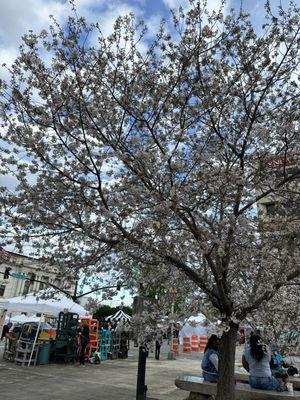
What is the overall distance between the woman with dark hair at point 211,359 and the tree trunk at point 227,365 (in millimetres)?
2057

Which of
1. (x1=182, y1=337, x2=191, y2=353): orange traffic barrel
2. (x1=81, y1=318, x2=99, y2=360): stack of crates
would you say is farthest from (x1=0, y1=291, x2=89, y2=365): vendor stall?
(x1=182, y1=337, x2=191, y2=353): orange traffic barrel

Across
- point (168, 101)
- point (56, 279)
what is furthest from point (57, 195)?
point (168, 101)

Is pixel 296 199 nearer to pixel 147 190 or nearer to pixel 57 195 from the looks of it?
pixel 147 190

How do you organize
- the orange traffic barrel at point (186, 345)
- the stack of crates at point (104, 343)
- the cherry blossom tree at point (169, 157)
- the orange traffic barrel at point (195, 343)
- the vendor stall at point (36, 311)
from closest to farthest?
the cherry blossom tree at point (169, 157)
the vendor stall at point (36, 311)
the stack of crates at point (104, 343)
the orange traffic barrel at point (186, 345)
the orange traffic barrel at point (195, 343)

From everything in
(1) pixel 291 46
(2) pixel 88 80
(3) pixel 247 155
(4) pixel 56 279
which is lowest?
(4) pixel 56 279

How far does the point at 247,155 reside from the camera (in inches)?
259

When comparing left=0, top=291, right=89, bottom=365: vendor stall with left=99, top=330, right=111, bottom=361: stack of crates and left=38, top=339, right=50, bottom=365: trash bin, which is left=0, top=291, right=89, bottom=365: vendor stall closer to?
left=38, top=339, right=50, bottom=365: trash bin

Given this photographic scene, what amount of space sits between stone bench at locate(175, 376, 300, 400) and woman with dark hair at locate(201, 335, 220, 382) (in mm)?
235

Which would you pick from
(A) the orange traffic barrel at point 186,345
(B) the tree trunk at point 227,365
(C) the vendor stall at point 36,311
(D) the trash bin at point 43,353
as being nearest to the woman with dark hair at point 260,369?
(B) the tree trunk at point 227,365

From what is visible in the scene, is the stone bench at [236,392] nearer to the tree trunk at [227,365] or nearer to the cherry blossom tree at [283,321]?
the cherry blossom tree at [283,321]

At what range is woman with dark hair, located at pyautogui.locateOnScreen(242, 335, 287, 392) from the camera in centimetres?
799

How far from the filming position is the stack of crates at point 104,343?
1850 centimetres

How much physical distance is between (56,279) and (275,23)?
224 inches

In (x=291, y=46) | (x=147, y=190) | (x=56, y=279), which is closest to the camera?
(x=147, y=190)
